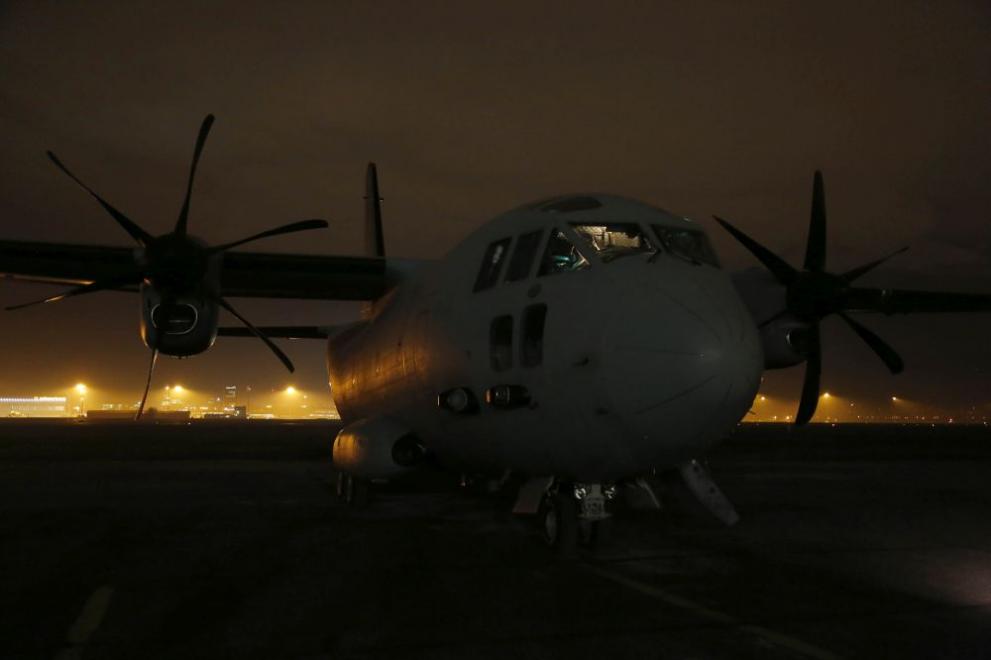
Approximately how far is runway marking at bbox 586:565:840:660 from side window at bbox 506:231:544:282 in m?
3.17

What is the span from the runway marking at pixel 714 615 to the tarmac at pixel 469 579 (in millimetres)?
24

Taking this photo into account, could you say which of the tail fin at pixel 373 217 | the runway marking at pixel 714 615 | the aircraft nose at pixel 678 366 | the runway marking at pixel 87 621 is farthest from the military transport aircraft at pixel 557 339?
the tail fin at pixel 373 217

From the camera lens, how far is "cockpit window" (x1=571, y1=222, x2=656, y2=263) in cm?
847

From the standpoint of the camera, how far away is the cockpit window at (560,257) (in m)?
8.45

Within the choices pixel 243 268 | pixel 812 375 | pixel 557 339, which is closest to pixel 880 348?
pixel 812 375

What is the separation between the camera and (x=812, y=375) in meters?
13.4

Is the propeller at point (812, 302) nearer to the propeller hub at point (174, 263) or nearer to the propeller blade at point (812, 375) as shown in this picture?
the propeller blade at point (812, 375)

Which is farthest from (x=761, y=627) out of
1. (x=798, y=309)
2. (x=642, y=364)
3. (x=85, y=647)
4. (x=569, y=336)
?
(x=798, y=309)

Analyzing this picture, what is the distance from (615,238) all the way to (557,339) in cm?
148

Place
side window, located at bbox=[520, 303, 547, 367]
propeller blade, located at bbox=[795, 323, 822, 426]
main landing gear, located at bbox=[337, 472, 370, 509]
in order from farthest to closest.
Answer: main landing gear, located at bbox=[337, 472, 370, 509]
propeller blade, located at bbox=[795, 323, 822, 426]
side window, located at bbox=[520, 303, 547, 367]

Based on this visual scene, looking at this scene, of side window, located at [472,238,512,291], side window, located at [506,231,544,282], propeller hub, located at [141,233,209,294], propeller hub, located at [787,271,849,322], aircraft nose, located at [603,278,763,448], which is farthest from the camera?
propeller hub, located at [787,271,849,322]

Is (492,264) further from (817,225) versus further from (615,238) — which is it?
(817,225)

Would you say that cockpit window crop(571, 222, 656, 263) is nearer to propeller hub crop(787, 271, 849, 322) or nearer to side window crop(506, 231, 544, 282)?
side window crop(506, 231, 544, 282)

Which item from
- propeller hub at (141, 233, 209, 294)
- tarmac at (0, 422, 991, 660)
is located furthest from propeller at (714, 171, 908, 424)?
propeller hub at (141, 233, 209, 294)
